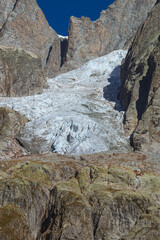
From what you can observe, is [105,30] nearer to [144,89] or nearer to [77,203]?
[144,89]

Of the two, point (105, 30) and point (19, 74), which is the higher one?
point (105, 30)

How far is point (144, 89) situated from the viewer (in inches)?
1807

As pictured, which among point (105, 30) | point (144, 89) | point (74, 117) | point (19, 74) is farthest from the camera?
point (105, 30)

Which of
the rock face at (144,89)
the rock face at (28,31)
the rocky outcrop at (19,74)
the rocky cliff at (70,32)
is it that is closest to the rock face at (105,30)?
the rocky cliff at (70,32)

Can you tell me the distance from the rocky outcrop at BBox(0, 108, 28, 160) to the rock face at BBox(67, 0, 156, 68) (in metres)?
50.9

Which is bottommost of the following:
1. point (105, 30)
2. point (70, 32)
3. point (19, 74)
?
point (19, 74)

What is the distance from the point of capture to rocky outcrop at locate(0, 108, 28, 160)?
31703 millimetres

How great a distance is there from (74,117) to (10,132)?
996 centimetres

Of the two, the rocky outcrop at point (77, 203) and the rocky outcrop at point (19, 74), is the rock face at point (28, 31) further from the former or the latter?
the rocky outcrop at point (77, 203)

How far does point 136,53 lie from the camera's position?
55.4m

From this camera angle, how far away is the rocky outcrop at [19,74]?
5600cm

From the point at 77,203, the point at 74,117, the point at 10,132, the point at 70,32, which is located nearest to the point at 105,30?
the point at 70,32

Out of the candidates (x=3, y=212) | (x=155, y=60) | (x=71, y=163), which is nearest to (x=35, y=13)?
(x=155, y=60)

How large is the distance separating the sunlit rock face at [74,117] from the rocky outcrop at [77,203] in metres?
14.0
